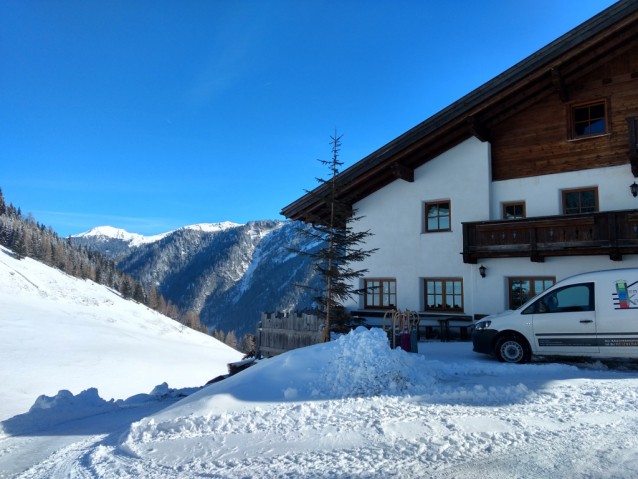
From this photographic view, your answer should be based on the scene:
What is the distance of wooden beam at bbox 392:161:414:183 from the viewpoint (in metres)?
16.4

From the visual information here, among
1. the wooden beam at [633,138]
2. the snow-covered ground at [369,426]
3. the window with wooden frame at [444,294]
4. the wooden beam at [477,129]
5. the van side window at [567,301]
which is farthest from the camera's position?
the window with wooden frame at [444,294]

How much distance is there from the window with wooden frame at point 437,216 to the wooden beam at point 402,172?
124 cm

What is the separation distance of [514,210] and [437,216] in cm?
269

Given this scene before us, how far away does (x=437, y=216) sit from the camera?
658 inches

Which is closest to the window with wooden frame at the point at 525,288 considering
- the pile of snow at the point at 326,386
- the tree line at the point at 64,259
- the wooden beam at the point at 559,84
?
the wooden beam at the point at 559,84

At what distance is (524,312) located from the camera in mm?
9531

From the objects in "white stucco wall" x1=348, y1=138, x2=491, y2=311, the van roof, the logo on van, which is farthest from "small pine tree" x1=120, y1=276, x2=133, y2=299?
the logo on van

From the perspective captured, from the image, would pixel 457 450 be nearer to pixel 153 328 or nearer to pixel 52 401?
pixel 52 401

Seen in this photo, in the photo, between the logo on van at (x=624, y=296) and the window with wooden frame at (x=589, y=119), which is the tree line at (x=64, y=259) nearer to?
the window with wooden frame at (x=589, y=119)

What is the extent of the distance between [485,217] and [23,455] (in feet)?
46.7

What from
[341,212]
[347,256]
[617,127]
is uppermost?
[617,127]

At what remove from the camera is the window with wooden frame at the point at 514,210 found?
15.3m

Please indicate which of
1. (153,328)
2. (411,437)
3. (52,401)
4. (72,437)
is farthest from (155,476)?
(153,328)

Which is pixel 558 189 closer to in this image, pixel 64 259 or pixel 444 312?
pixel 444 312
